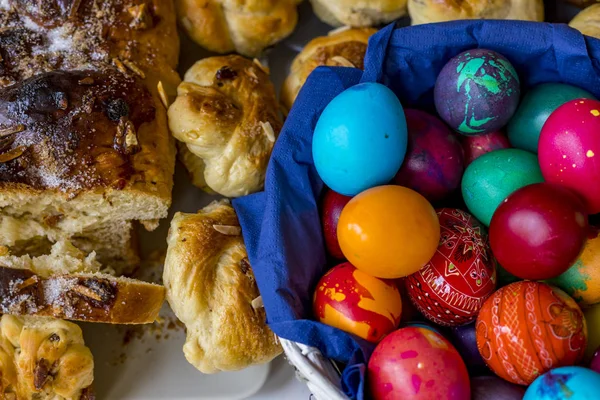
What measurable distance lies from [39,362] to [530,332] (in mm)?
885

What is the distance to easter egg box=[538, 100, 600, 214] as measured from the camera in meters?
0.95

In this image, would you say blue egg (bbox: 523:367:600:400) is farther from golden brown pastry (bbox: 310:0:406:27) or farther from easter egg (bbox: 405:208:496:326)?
golden brown pastry (bbox: 310:0:406:27)

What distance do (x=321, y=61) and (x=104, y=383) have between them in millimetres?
863

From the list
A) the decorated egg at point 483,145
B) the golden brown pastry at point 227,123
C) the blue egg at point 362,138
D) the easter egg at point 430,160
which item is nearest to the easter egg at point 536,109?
the decorated egg at point 483,145

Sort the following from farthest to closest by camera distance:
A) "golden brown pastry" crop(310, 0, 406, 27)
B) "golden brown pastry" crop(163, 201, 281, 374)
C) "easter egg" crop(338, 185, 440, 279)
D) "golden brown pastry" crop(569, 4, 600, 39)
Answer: "golden brown pastry" crop(310, 0, 406, 27)
"golden brown pastry" crop(569, 4, 600, 39)
"golden brown pastry" crop(163, 201, 281, 374)
"easter egg" crop(338, 185, 440, 279)

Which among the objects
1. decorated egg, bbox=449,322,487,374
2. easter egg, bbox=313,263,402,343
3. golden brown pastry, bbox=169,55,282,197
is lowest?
decorated egg, bbox=449,322,487,374

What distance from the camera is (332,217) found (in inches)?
43.6

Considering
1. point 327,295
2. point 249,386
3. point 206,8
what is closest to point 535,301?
point 327,295

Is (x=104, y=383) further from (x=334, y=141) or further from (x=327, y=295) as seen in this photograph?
(x=334, y=141)

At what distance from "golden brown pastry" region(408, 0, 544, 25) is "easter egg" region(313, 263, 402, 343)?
25.2 inches

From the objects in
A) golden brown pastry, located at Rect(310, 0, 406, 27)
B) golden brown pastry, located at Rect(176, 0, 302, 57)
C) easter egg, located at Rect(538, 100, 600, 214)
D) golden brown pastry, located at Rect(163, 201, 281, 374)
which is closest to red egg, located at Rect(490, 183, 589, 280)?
easter egg, located at Rect(538, 100, 600, 214)

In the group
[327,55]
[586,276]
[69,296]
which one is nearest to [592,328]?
[586,276]

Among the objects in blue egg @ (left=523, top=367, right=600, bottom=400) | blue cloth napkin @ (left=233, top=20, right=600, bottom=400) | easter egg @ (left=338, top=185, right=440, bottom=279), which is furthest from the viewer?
blue cloth napkin @ (left=233, top=20, right=600, bottom=400)

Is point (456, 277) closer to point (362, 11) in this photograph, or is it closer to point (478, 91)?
point (478, 91)
